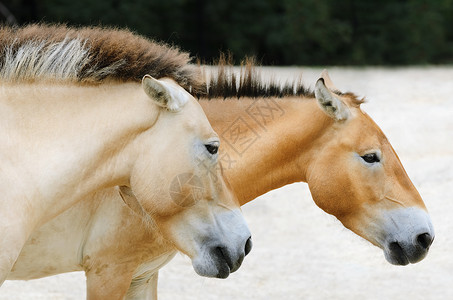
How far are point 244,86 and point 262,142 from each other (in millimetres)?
454

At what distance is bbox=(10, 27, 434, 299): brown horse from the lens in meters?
4.25

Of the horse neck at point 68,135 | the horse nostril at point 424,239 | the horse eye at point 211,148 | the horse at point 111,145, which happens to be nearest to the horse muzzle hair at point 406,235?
the horse nostril at point 424,239

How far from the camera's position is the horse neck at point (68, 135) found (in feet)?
11.2

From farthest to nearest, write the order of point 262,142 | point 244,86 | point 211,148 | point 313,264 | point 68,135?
point 313,264 → point 244,86 → point 262,142 → point 211,148 → point 68,135

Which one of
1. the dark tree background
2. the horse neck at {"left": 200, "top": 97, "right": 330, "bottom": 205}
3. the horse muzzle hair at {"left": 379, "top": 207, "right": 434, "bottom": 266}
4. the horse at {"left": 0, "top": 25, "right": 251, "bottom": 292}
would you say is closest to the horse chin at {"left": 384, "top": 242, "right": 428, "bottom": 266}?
the horse muzzle hair at {"left": 379, "top": 207, "right": 434, "bottom": 266}

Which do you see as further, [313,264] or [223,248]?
[313,264]

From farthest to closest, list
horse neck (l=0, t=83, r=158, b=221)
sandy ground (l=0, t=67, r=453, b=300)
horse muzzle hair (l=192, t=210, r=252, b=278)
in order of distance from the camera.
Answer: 1. sandy ground (l=0, t=67, r=453, b=300)
2. horse muzzle hair (l=192, t=210, r=252, b=278)
3. horse neck (l=0, t=83, r=158, b=221)

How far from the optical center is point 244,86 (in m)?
4.88

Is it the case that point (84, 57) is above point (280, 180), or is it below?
above

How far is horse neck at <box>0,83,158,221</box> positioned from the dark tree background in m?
20.1

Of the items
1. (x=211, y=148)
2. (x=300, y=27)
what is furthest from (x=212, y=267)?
(x=300, y=27)

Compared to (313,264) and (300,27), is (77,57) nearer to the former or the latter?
(313,264)

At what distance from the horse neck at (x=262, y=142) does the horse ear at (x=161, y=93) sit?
1.16 m

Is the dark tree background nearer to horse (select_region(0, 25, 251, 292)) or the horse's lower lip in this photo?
horse (select_region(0, 25, 251, 292))
